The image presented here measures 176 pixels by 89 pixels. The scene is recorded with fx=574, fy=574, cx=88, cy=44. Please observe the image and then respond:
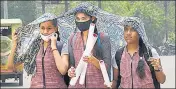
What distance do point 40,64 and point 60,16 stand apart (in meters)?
0.50

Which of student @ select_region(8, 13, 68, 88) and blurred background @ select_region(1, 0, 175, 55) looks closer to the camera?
student @ select_region(8, 13, 68, 88)

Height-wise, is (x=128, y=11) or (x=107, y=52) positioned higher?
(x=107, y=52)

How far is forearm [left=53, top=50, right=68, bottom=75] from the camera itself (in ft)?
16.4

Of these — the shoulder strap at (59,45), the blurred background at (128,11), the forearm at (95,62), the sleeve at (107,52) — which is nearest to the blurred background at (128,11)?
the blurred background at (128,11)

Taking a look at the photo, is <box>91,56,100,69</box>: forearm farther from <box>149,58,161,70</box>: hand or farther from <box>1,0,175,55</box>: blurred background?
<box>1,0,175,55</box>: blurred background

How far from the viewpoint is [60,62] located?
5012mm

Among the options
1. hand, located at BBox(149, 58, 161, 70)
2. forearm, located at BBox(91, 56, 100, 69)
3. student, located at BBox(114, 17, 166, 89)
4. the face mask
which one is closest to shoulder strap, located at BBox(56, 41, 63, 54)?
the face mask

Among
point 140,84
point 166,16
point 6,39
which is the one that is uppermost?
point 140,84

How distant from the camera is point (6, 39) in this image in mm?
15992

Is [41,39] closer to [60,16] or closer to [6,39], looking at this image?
[60,16]

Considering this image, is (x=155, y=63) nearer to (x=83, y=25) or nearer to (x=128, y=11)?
(x=83, y=25)

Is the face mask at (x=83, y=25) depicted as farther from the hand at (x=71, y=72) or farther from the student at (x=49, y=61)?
the hand at (x=71, y=72)

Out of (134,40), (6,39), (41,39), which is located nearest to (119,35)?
(134,40)

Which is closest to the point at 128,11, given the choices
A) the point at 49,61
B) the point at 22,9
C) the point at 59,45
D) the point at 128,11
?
the point at 128,11
